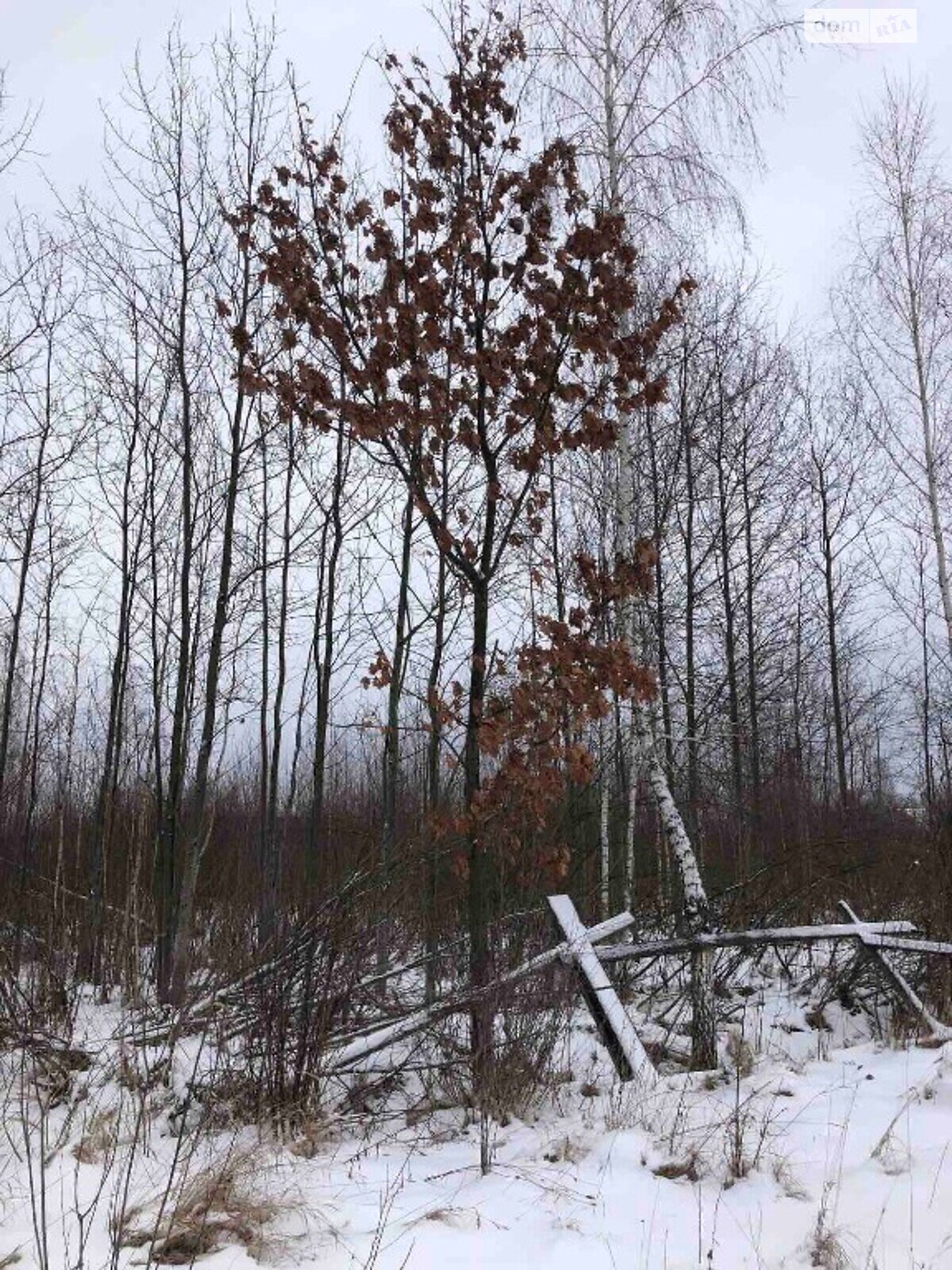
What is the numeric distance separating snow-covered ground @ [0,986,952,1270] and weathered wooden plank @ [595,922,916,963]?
2.36 ft

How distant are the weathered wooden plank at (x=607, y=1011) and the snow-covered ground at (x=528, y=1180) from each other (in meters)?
0.12

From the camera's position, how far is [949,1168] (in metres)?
3.17

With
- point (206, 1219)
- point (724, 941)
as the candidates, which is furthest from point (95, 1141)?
point (724, 941)

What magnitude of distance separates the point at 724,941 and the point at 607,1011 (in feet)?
3.11

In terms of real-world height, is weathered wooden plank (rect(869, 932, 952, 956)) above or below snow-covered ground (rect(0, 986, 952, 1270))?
above

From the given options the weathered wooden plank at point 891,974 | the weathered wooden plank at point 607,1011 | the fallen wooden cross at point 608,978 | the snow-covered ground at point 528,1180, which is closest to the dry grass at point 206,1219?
the snow-covered ground at point 528,1180

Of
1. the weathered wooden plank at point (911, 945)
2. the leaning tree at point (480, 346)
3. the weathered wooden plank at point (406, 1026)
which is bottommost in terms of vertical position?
the weathered wooden plank at point (406, 1026)

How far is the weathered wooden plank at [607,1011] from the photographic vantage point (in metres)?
4.36

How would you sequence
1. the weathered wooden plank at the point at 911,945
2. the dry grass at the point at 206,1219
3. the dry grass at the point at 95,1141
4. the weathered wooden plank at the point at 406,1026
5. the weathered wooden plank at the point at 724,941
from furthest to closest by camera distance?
1. the weathered wooden plank at the point at 911,945
2. the weathered wooden plank at the point at 724,941
3. the weathered wooden plank at the point at 406,1026
4. the dry grass at the point at 95,1141
5. the dry grass at the point at 206,1219

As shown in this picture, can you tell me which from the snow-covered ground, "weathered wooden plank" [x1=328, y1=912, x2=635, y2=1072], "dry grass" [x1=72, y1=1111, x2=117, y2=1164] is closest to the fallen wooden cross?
"weathered wooden plank" [x1=328, y1=912, x2=635, y2=1072]

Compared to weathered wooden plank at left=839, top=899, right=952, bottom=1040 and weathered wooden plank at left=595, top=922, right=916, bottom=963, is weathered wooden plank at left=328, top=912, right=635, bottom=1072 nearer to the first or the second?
weathered wooden plank at left=595, top=922, right=916, bottom=963

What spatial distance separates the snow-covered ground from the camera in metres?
2.75

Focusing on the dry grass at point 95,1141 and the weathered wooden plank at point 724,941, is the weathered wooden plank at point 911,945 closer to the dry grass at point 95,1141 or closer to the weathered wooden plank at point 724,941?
the weathered wooden plank at point 724,941

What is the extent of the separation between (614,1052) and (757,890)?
428 cm
